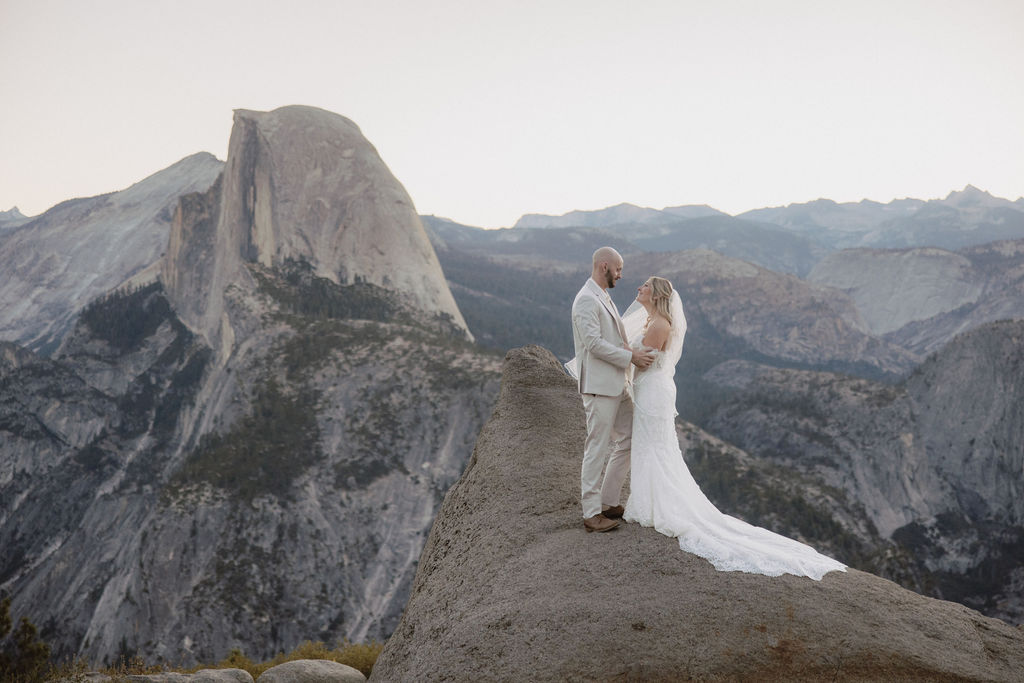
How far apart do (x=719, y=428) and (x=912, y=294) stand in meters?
131

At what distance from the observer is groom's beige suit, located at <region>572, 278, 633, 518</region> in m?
8.04

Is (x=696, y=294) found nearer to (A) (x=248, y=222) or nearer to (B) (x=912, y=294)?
(B) (x=912, y=294)

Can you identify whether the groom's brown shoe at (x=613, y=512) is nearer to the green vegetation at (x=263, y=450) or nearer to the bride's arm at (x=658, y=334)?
the bride's arm at (x=658, y=334)

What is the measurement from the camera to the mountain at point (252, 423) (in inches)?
1817

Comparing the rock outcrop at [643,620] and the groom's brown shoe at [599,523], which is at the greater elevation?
the groom's brown shoe at [599,523]

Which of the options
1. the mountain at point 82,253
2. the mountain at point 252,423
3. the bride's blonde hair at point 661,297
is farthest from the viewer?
the mountain at point 82,253

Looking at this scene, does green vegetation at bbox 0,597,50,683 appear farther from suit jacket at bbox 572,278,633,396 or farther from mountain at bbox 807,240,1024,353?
mountain at bbox 807,240,1024,353

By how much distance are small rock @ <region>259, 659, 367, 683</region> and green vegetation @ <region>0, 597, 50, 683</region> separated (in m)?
6.10

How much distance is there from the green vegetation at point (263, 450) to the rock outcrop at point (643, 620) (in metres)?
44.7

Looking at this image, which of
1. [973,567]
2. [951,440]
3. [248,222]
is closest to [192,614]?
[248,222]

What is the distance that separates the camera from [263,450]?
55469 millimetres

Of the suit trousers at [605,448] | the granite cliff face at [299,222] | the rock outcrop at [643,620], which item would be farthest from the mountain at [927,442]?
the suit trousers at [605,448]

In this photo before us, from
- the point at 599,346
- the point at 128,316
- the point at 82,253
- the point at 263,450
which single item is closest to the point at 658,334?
the point at 599,346

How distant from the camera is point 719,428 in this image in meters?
97.1
